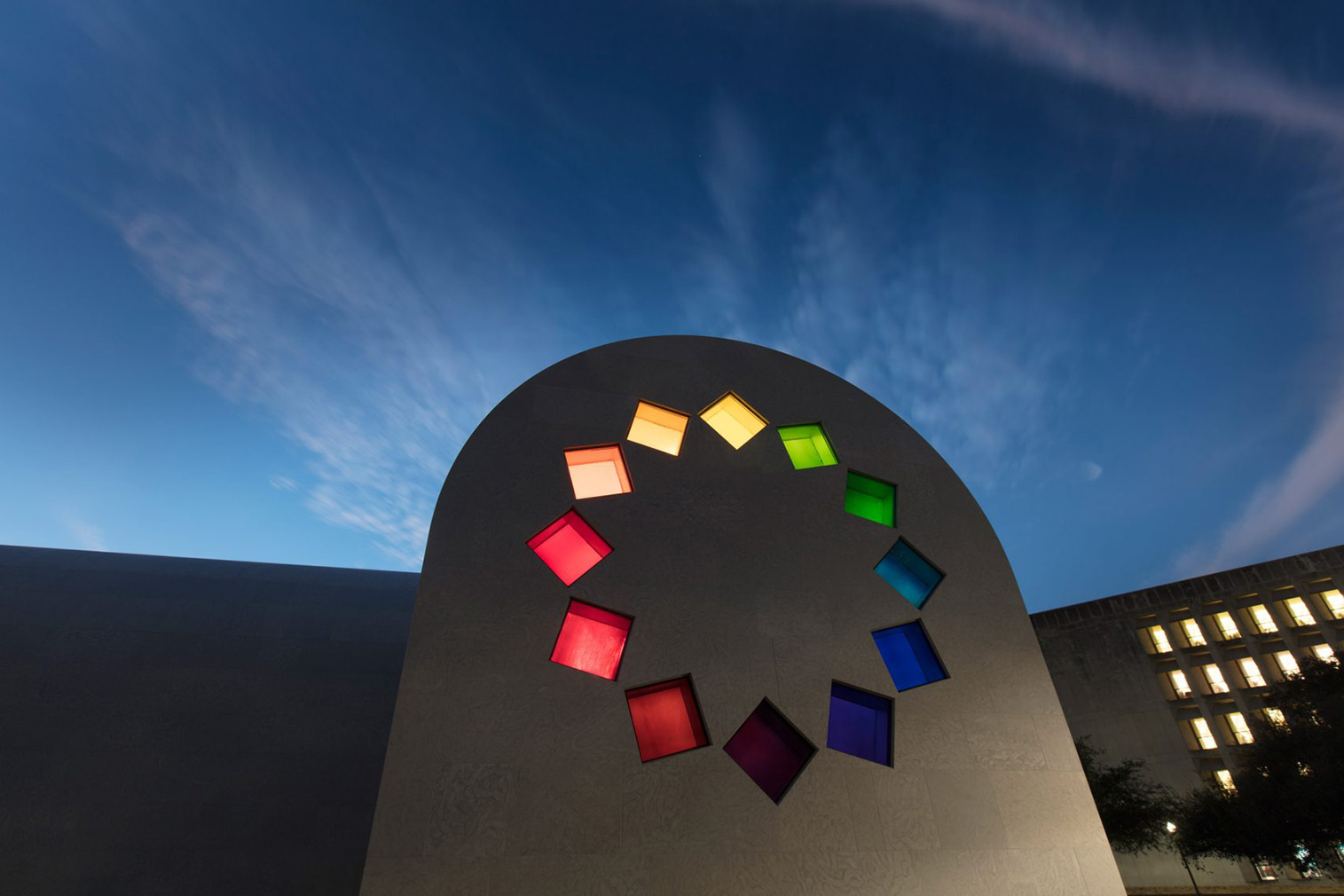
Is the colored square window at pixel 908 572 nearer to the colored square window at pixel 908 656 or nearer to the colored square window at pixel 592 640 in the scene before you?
the colored square window at pixel 908 656

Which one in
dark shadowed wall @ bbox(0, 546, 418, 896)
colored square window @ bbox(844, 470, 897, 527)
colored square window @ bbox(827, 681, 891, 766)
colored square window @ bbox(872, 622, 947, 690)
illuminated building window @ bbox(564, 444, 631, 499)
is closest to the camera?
colored square window @ bbox(827, 681, 891, 766)

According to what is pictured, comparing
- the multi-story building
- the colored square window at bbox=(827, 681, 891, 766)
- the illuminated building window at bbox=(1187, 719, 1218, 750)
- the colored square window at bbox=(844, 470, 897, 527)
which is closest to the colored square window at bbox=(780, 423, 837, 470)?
the colored square window at bbox=(844, 470, 897, 527)

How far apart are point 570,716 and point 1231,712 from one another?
41522 mm

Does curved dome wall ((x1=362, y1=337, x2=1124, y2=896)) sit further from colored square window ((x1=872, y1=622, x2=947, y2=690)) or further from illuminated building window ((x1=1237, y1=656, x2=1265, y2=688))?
illuminated building window ((x1=1237, y1=656, x2=1265, y2=688))

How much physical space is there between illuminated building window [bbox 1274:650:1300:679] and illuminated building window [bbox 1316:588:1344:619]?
2846 mm

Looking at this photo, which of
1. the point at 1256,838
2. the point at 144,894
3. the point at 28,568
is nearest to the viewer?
the point at 144,894

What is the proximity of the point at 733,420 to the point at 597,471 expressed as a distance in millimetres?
2308

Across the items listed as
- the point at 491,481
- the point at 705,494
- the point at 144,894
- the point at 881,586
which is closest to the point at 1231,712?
the point at 881,586

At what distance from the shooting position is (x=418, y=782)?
5.79 meters

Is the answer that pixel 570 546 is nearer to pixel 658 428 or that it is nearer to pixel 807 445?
pixel 658 428

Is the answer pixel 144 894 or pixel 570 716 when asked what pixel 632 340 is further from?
pixel 144 894

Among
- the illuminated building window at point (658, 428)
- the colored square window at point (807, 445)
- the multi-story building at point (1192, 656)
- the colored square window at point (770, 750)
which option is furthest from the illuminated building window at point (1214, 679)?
the illuminated building window at point (658, 428)

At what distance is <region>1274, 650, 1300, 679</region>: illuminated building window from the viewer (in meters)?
32.1

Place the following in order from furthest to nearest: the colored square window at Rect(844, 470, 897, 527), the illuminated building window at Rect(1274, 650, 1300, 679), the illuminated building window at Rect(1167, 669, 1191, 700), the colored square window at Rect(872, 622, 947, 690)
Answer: the illuminated building window at Rect(1167, 669, 1191, 700)
the illuminated building window at Rect(1274, 650, 1300, 679)
the colored square window at Rect(844, 470, 897, 527)
the colored square window at Rect(872, 622, 947, 690)
